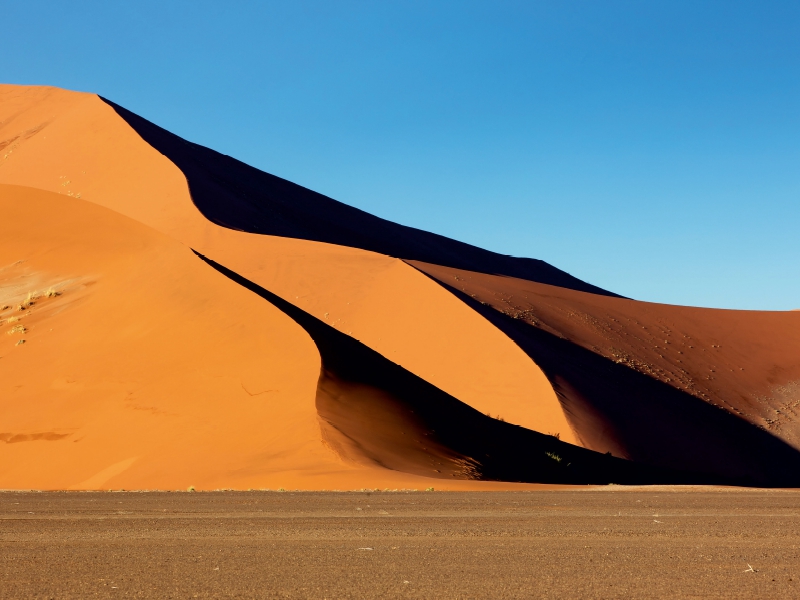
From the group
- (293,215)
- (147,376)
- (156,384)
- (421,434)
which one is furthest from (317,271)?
(421,434)

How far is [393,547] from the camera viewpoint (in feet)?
26.4

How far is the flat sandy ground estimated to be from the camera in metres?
6.38

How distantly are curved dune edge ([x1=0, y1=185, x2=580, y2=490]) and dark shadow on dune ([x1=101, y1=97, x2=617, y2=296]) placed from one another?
16.8 meters

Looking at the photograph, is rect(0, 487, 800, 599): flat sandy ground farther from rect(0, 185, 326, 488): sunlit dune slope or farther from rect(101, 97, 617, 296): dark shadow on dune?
rect(101, 97, 617, 296): dark shadow on dune

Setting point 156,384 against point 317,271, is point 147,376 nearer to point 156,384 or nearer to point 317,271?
point 156,384

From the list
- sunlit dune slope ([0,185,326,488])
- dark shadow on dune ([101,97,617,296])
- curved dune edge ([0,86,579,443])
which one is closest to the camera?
sunlit dune slope ([0,185,326,488])

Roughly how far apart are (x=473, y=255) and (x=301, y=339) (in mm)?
54777

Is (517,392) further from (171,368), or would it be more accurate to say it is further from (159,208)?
(159,208)

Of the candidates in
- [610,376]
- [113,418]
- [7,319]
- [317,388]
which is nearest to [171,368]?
[113,418]

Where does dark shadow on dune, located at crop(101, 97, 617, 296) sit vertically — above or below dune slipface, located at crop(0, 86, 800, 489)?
above

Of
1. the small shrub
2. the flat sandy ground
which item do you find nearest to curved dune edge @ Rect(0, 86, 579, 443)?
the small shrub

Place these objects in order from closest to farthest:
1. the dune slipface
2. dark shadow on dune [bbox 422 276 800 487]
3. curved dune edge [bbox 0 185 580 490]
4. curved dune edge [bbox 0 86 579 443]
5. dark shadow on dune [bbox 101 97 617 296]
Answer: curved dune edge [bbox 0 185 580 490] < the dune slipface < dark shadow on dune [bbox 422 276 800 487] < curved dune edge [bbox 0 86 579 443] < dark shadow on dune [bbox 101 97 617 296]

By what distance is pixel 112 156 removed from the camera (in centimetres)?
4850

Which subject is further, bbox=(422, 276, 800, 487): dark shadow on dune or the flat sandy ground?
bbox=(422, 276, 800, 487): dark shadow on dune
